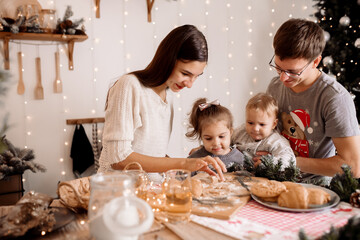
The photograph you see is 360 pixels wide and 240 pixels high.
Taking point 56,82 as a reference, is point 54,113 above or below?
below

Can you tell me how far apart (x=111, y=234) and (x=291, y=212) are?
2.03 ft

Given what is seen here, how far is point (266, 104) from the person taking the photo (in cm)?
204

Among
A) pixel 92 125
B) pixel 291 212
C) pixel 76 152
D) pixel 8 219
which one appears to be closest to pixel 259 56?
pixel 92 125

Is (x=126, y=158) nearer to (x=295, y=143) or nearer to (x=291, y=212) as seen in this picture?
(x=291, y=212)

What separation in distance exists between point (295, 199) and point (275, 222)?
0.13 m

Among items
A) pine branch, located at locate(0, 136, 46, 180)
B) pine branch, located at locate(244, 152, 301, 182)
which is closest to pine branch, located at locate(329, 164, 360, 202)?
pine branch, located at locate(244, 152, 301, 182)

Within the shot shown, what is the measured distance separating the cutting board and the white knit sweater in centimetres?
44

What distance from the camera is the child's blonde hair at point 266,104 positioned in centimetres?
203

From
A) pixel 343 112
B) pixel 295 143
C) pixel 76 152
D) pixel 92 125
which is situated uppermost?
pixel 343 112

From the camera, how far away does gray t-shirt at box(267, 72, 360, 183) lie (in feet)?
5.78

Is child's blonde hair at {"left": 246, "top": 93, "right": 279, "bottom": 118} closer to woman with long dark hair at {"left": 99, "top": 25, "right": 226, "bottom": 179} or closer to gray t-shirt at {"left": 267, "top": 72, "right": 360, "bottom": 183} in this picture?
gray t-shirt at {"left": 267, "top": 72, "right": 360, "bottom": 183}

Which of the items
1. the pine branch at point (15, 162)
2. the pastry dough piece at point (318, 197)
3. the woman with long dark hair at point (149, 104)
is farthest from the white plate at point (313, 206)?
the pine branch at point (15, 162)

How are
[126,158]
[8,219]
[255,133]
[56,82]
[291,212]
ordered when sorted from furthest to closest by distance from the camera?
[56,82]
[255,133]
[126,158]
[291,212]
[8,219]

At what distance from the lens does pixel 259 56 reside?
15.3 feet
